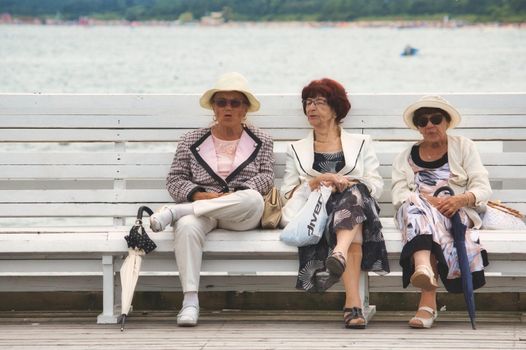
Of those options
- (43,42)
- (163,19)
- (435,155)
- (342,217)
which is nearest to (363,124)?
(435,155)

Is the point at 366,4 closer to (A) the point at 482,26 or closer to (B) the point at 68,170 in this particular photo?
(A) the point at 482,26

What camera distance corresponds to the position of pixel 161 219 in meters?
6.05

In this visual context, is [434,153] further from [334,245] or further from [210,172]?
[210,172]

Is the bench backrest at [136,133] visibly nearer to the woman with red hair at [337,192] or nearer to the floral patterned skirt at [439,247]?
the woman with red hair at [337,192]

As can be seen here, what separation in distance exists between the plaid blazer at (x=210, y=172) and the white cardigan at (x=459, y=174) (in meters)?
0.61

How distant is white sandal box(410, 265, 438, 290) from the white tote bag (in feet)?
1.57

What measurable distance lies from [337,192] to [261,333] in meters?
0.80

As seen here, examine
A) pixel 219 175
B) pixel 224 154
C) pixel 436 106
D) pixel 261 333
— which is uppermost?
pixel 436 106

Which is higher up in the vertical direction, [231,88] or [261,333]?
[231,88]

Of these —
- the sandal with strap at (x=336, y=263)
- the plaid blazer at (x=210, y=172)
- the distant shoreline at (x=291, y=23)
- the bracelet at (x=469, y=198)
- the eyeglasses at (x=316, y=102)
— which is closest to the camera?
the sandal with strap at (x=336, y=263)

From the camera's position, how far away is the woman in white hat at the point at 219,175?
6074 millimetres

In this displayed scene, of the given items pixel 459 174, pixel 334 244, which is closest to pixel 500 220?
pixel 459 174

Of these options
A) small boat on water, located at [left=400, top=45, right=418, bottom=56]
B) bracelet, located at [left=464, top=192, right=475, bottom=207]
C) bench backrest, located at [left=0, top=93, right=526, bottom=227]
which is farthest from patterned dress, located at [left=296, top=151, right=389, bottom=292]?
small boat on water, located at [left=400, top=45, right=418, bottom=56]

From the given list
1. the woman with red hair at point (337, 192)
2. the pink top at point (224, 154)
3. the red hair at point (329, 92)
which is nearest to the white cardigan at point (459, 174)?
the woman with red hair at point (337, 192)
